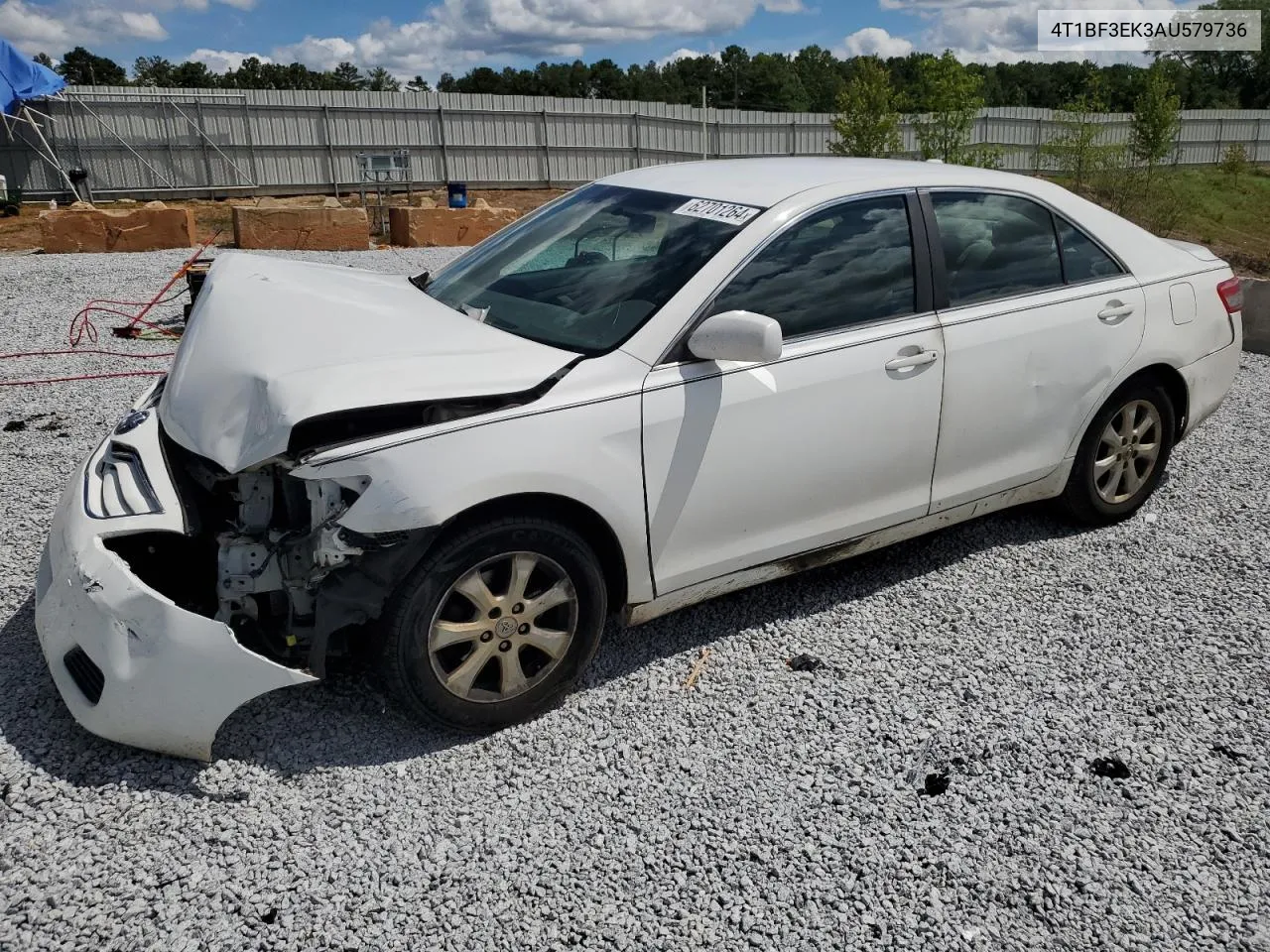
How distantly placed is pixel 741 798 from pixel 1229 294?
374 centimetres

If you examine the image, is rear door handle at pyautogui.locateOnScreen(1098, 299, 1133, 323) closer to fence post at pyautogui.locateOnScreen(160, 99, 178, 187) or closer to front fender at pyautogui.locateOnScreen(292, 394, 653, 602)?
front fender at pyautogui.locateOnScreen(292, 394, 653, 602)

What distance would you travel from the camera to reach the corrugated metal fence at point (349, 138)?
1009 inches

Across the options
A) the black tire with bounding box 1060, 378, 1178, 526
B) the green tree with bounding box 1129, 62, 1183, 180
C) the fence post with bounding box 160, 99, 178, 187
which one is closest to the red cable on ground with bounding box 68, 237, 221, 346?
the black tire with bounding box 1060, 378, 1178, 526

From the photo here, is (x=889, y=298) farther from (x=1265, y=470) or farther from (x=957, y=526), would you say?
(x=1265, y=470)

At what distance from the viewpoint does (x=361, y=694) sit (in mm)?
3418

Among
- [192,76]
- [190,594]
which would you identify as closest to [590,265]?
[190,594]

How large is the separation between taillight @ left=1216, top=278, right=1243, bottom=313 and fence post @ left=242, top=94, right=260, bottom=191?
2701 centimetres

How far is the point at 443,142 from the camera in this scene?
2888 centimetres

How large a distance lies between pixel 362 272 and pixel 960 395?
2.59 meters

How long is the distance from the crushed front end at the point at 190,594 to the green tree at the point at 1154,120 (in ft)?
96.0

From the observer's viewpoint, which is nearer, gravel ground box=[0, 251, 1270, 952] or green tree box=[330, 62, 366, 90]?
gravel ground box=[0, 251, 1270, 952]

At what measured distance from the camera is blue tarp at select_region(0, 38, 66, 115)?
75.9 feet

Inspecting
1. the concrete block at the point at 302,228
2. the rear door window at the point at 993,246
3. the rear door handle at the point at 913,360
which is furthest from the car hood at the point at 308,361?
the concrete block at the point at 302,228

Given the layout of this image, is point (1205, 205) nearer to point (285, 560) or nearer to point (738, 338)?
point (738, 338)
